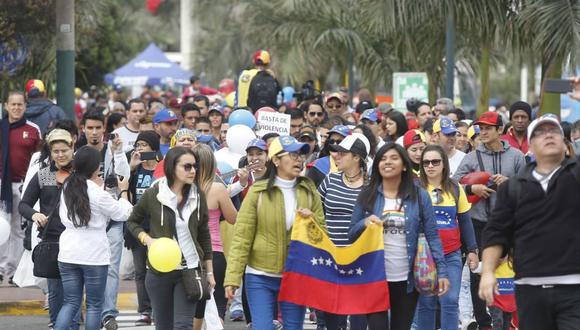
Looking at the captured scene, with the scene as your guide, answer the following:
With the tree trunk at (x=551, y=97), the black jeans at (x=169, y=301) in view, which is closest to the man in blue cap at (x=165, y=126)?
the black jeans at (x=169, y=301)

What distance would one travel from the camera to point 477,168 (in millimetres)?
12227

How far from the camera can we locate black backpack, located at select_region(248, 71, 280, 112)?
18406 millimetres

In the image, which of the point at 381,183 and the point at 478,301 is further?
the point at 478,301

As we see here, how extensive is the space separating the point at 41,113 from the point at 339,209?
6338 millimetres

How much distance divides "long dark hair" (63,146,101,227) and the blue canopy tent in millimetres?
34731

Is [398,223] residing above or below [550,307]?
above

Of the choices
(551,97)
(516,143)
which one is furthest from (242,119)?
(551,97)

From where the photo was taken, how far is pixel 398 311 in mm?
9406

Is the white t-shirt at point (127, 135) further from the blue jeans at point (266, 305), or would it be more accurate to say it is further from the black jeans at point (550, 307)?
the black jeans at point (550, 307)

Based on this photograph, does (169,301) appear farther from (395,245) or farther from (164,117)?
(164,117)

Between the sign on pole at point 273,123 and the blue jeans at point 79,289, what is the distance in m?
4.74

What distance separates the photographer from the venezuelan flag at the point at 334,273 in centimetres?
925

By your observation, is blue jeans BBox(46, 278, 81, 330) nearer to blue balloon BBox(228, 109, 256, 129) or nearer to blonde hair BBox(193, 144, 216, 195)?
blonde hair BBox(193, 144, 216, 195)

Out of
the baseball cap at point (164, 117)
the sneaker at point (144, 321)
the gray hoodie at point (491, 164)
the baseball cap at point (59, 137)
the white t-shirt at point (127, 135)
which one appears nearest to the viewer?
the baseball cap at point (59, 137)
